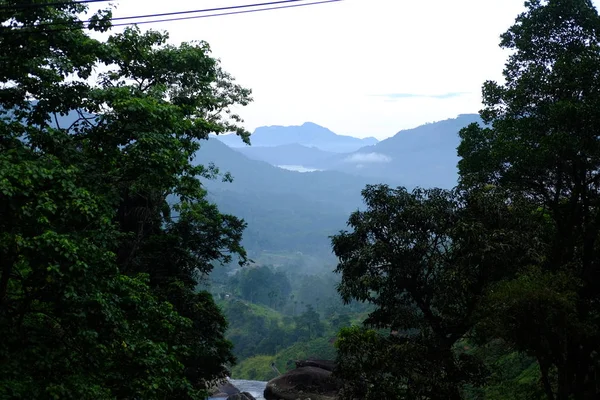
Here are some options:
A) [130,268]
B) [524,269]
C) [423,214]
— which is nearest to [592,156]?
[524,269]

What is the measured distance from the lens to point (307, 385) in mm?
30250

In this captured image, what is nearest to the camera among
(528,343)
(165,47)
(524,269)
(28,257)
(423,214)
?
(28,257)

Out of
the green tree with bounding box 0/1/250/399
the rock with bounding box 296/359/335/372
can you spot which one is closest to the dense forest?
the green tree with bounding box 0/1/250/399

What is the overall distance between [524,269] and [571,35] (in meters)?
7.62

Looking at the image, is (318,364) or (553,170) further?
(318,364)

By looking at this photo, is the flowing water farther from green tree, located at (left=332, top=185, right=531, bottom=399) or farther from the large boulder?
green tree, located at (left=332, top=185, right=531, bottom=399)

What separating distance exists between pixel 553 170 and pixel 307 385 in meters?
21.0

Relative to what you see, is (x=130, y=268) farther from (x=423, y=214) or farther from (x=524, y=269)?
(x=524, y=269)

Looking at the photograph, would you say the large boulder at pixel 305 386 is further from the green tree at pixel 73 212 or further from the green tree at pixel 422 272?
the green tree at pixel 73 212

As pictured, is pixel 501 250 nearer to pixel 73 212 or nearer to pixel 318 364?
pixel 73 212

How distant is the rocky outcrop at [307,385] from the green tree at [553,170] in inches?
681

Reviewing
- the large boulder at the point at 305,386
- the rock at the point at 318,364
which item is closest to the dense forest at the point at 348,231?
the large boulder at the point at 305,386

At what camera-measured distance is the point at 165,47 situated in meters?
14.6

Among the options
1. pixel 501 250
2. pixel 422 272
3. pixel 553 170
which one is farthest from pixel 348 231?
pixel 553 170
